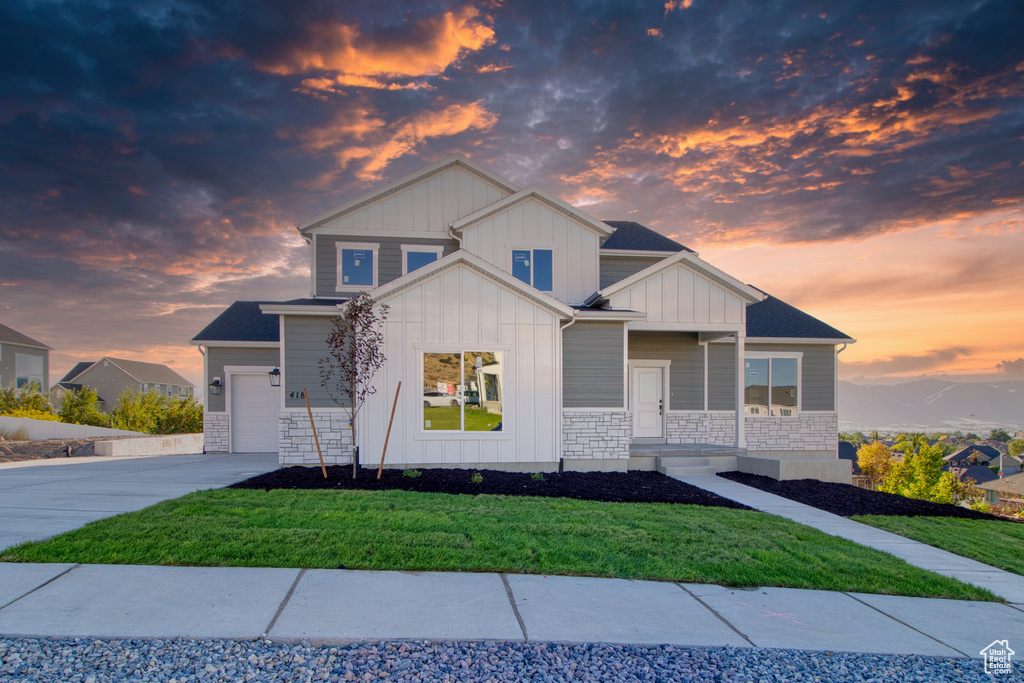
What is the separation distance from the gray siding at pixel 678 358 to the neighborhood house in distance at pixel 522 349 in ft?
0.14

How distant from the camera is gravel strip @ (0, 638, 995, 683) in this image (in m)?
2.96

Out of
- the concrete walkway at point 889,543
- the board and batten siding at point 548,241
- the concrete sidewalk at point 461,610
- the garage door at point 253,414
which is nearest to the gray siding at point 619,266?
the board and batten siding at point 548,241

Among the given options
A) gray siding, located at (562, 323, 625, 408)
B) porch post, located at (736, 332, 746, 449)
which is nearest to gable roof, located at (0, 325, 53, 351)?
gray siding, located at (562, 323, 625, 408)

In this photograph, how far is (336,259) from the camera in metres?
13.9

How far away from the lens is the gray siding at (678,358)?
595 inches

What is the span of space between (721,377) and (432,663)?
13881 mm

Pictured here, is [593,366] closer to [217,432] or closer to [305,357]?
[305,357]

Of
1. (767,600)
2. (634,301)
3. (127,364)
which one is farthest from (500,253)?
(127,364)

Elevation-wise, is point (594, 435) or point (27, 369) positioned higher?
point (27, 369)

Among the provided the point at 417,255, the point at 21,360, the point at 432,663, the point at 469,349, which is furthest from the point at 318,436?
the point at 21,360

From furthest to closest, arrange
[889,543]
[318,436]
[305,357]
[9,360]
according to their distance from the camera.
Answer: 1. [9,360]
2. [305,357]
3. [318,436]
4. [889,543]

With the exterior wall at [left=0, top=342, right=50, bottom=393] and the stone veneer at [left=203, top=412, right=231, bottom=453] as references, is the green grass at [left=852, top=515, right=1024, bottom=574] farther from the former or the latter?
the exterior wall at [left=0, top=342, right=50, bottom=393]

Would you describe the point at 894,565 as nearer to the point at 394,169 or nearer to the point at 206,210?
the point at 394,169

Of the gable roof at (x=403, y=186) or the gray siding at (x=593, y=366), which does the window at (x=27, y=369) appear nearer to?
the gable roof at (x=403, y=186)
